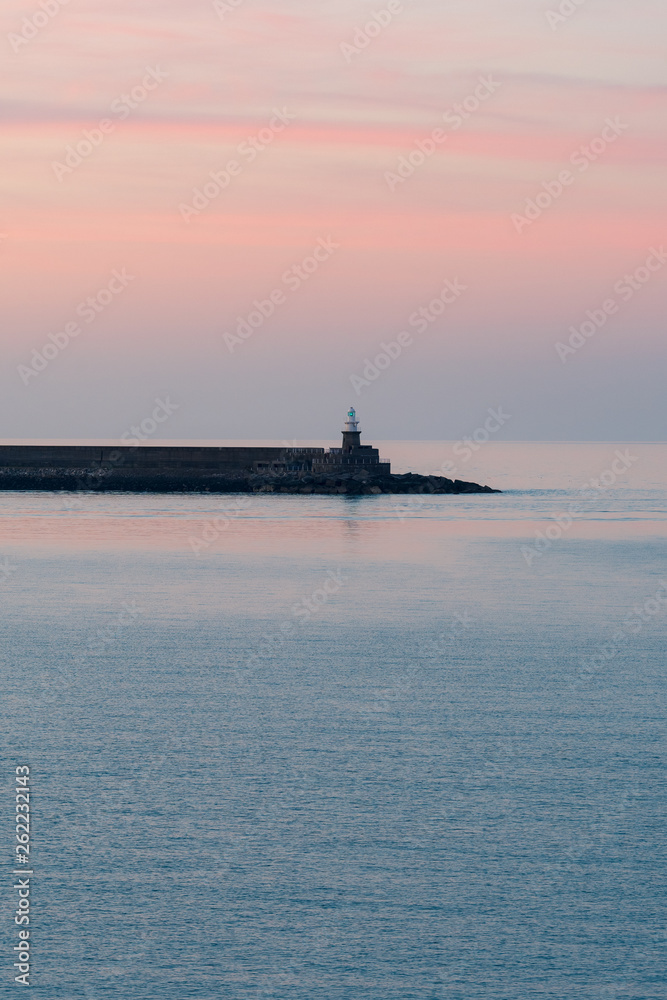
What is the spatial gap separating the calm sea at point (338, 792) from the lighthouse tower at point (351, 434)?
5141 centimetres

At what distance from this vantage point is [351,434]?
98.9 metres

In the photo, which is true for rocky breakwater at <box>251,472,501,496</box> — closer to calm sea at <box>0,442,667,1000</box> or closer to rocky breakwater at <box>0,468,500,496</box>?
rocky breakwater at <box>0,468,500,496</box>

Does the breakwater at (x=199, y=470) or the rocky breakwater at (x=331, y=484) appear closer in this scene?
the rocky breakwater at (x=331, y=484)

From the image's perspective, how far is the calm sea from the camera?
14906mm

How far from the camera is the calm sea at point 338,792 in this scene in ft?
48.9

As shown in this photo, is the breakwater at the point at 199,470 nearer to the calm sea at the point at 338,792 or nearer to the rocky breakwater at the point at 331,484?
the rocky breakwater at the point at 331,484

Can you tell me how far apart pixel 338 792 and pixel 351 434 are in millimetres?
79173

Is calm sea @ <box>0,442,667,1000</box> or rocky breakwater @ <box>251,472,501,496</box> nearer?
calm sea @ <box>0,442,667,1000</box>

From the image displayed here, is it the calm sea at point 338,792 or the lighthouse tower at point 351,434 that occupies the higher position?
the lighthouse tower at point 351,434

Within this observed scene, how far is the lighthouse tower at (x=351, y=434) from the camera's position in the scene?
318ft

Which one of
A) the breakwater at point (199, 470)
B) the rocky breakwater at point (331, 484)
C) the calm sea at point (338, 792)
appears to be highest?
the breakwater at point (199, 470)

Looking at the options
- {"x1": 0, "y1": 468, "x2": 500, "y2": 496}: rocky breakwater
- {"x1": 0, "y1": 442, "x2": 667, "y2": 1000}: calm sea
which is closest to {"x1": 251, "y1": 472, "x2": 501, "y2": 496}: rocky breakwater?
{"x1": 0, "y1": 468, "x2": 500, "y2": 496}: rocky breakwater

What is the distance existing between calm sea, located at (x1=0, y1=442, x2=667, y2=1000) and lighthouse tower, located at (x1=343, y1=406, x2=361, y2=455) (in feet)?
169

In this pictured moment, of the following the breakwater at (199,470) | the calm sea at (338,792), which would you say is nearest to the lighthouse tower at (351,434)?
the breakwater at (199,470)
